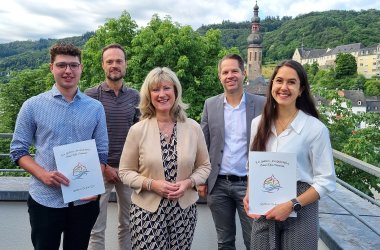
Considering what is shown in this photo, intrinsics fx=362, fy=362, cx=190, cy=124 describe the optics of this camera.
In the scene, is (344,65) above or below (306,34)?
below

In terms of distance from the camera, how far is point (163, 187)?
88.4 inches

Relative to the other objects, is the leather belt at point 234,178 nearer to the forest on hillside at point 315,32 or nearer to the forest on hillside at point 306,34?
the forest on hillside at point 306,34

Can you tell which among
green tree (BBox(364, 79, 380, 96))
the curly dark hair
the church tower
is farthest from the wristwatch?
green tree (BBox(364, 79, 380, 96))

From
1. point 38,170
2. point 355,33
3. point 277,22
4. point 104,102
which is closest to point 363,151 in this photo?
point 104,102

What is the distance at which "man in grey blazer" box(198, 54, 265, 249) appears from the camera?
2875mm

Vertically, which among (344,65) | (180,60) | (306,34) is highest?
(306,34)

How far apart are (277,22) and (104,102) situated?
164 metres

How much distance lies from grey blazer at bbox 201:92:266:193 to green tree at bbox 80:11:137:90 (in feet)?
52.1

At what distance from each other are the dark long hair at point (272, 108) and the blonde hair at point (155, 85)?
0.60 m

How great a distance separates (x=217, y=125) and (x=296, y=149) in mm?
1060

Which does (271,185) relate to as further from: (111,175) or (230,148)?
(111,175)

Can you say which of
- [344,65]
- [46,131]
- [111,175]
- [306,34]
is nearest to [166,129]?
[46,131]

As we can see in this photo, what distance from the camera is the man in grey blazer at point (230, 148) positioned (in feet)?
9.43

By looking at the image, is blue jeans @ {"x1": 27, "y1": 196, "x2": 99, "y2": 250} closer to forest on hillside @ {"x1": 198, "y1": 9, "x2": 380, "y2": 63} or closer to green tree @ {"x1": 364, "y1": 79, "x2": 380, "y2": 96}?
green tree @ {"x1": 364, "y1": 79, "x2": 380, "y2": 96}
